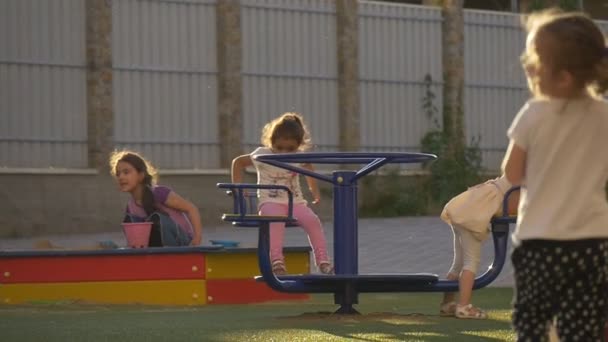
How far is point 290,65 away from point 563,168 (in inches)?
691

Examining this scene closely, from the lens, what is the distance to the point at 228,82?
21938mm

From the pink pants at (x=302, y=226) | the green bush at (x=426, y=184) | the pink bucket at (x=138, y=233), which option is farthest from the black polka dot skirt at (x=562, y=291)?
the green bush at (x=426, y=184)

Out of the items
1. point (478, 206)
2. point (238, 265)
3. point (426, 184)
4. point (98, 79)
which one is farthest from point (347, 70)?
point (478, 206)

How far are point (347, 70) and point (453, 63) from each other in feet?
6.33

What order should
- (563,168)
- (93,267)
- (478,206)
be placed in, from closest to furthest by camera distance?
(563,168) < (478,206) < (93,267)

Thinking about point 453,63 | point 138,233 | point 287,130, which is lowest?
point 138,233

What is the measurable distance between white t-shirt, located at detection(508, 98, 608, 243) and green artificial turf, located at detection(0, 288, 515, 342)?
2848 mm

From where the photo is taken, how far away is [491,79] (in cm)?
2484

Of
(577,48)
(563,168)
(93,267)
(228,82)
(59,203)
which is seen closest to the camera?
(577,48)

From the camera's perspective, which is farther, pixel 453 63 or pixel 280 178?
pixel 453 63

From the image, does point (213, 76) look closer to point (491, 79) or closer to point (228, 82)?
point (228, 82)

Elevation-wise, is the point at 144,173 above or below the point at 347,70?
below

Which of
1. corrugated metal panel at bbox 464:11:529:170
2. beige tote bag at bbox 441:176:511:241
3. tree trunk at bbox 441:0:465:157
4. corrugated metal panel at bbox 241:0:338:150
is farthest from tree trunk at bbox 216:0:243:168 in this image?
beige tote bag at bbox 441:176:511:241

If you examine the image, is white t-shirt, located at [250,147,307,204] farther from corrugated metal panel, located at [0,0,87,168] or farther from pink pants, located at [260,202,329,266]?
corrugated metal panel, located at [0,0,87,168]
